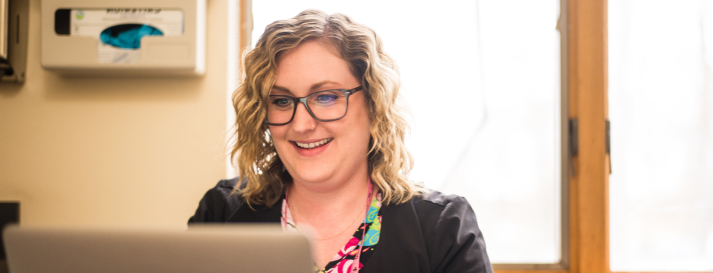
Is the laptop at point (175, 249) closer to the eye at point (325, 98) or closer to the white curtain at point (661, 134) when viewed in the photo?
the eye at point (325, 98)

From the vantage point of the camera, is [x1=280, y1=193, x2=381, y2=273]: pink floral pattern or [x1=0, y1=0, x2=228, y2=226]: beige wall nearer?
[x1=280, y1=193, x2=381, y2=273]: pink floral pattern

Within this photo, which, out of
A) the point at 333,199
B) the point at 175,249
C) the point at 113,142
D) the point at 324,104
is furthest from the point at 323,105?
the point at 113,142

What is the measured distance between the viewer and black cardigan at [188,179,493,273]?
90cm

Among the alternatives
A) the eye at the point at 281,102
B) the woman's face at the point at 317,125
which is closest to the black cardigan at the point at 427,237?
the woman's face at the point at 317,125

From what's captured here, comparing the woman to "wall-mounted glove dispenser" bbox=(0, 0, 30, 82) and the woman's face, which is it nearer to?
the woman's face

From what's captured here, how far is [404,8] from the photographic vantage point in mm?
1380

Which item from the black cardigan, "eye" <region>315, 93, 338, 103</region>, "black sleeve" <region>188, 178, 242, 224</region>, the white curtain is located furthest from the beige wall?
the white curtain

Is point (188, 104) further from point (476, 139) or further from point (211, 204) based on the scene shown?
A: point (476, 139)

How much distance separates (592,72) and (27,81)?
1.78m

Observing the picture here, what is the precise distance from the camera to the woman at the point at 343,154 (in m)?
0.92

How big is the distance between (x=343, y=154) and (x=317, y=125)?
0.30 ft

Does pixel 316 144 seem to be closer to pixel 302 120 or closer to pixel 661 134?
pixel 302 120

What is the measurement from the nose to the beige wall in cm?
44

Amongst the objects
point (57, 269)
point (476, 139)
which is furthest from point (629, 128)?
point (57, 269)
